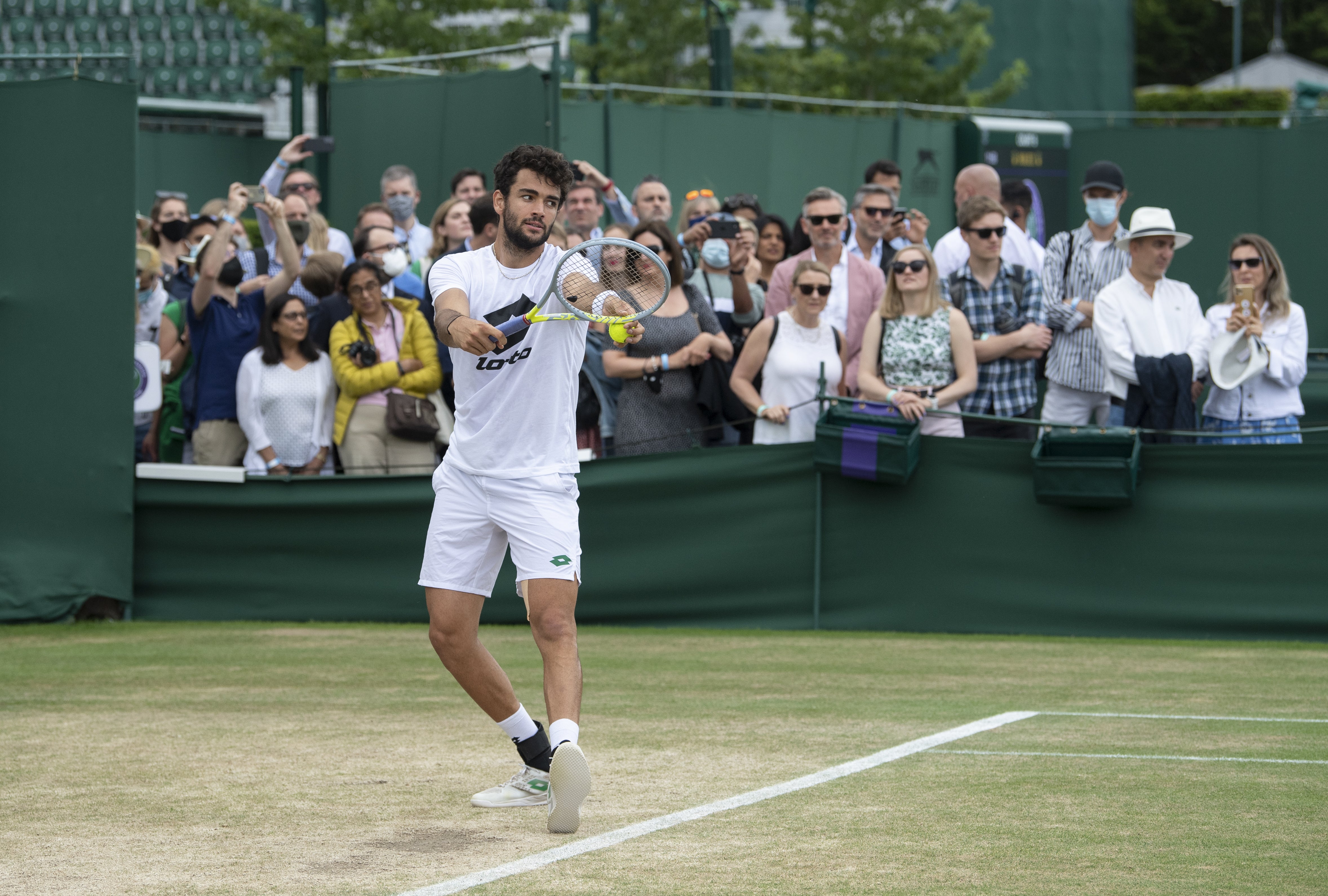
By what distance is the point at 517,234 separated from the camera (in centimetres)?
605

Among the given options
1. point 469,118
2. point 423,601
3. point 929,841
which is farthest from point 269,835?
point 469,118

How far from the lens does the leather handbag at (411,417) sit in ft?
36.5

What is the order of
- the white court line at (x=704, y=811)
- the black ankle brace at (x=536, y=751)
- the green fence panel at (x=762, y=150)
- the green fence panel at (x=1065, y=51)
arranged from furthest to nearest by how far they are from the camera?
the green fence panel at (x=1065, y=51) → the green fence panel at (x=762, y=150) → the black ankle brace at (x=536, y=751) → the white court line at (x=704, y=811)

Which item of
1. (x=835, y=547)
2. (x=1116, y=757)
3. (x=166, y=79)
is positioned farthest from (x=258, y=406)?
(x=166, y=79)

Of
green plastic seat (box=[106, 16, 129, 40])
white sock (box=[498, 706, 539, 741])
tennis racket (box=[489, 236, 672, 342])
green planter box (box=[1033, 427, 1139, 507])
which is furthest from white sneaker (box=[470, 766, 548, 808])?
green plastic seat (box=[106, 16, 129, 40])

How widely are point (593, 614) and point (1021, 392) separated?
301 centimetres

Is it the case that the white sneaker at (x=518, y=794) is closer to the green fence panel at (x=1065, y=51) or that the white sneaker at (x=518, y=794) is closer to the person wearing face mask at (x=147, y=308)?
the person wearing face mask at (x=147, y=308)

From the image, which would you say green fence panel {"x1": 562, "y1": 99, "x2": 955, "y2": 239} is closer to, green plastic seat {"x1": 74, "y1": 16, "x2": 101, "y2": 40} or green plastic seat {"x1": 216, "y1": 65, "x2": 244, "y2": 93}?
green plastic seat {"x1": 216, "y1": 65, "x2": 244, "y2": 93}

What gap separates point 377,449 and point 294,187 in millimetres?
2633

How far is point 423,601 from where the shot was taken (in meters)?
11.3

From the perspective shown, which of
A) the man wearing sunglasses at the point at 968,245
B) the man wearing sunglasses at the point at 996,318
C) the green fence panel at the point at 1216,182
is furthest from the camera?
the green fence panel at the point at 1216,182

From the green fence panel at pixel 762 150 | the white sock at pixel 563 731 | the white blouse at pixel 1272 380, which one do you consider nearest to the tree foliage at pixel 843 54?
the green fence panel at pixel 762 150

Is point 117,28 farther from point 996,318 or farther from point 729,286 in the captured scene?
point 996,318

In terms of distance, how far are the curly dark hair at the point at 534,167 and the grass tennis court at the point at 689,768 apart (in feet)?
6.87
